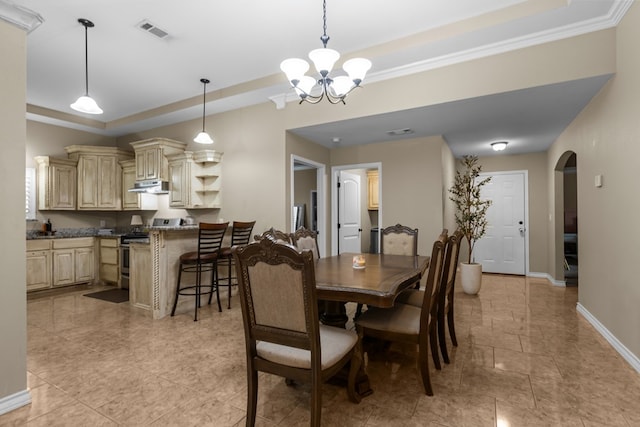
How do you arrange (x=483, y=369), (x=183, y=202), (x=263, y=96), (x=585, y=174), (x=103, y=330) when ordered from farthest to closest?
(x=183, y=202), (x=263, y=96), (x=585, y=174), (x=103, y=330), (x=483, y=369)

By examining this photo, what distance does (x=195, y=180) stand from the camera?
16.4 feet

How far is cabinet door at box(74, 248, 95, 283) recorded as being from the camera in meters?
5.21

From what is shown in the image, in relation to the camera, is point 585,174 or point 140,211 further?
point 140,211

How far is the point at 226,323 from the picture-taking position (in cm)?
347

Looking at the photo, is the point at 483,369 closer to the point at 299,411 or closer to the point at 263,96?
the point at 299,411

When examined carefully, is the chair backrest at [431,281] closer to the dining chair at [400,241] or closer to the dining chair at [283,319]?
the dining chair at [283,319]

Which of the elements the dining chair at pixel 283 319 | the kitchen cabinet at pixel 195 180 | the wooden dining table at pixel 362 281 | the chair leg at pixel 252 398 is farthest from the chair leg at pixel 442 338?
the kitchen cabinet at pixel 195 180


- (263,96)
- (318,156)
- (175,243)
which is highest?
(263,96)

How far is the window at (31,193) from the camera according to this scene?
17.2ft

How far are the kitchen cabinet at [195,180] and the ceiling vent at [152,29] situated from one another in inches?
75.0

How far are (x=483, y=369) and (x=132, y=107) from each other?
5784 millimetres

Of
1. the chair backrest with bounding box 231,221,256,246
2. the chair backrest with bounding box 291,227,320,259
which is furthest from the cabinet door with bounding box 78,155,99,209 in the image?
the chair backrest with bounding box 291,227,320,259

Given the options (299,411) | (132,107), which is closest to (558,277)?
(299,411)

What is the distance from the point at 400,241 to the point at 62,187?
5.66 m
